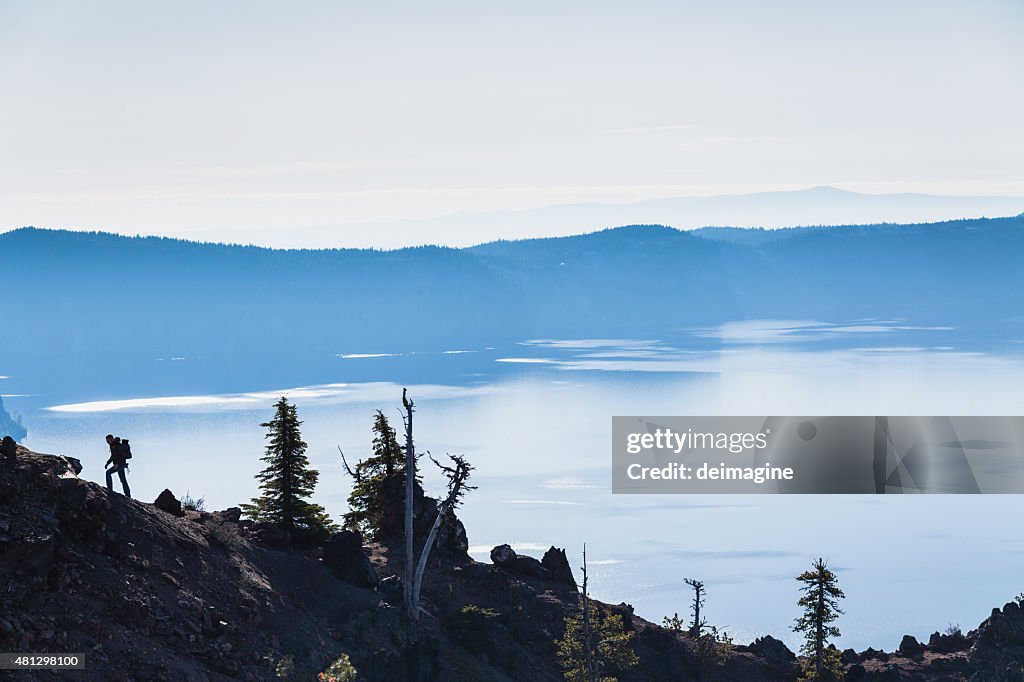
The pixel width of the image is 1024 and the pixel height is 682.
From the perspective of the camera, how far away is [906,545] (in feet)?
440

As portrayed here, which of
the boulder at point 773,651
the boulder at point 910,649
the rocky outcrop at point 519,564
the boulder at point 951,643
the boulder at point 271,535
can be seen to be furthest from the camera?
the boulder at point 951,643

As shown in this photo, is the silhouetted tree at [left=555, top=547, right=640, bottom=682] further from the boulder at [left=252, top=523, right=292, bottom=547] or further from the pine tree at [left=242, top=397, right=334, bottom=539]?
the boulder at [left=252, top=523, right=292, bottom=547]

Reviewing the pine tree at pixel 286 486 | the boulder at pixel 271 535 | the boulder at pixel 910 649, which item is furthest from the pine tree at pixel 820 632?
the boulder at pixel 271 535

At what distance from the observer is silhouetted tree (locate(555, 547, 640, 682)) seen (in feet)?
151

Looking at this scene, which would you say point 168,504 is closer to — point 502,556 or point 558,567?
point 502,556

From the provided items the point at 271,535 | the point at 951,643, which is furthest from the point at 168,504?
the point at 951,643

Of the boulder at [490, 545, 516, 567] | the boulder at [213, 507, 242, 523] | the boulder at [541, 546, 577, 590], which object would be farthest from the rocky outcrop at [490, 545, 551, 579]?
the boulder at [213, 507, 242, 523]

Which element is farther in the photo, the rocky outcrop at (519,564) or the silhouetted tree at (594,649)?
the rocky outcrop at (519,564)

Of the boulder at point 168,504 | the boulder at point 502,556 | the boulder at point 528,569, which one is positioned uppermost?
the boulder at point 168,504

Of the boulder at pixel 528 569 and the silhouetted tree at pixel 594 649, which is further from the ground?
the boulder at pixel 528 569

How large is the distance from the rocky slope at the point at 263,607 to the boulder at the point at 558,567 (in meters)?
0.07

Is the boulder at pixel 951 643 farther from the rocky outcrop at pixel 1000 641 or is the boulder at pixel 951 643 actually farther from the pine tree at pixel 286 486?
the pine tree at pixel 286 486

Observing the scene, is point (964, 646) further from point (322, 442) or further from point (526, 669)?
point (322, 442)

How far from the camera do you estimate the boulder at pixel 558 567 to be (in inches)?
2176
